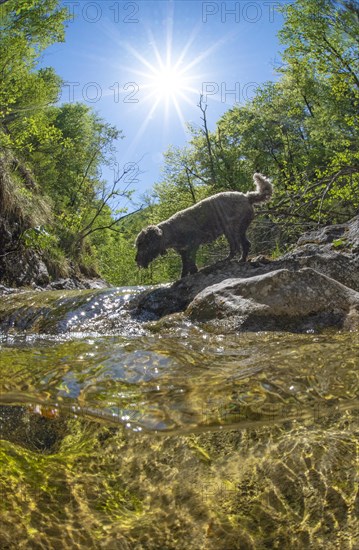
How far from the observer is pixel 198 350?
4574mm

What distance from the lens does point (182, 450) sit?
2.24 meters

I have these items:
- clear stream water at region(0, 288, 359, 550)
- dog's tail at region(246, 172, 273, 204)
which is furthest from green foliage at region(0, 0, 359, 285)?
clear stream water at region(0, 288, 359, 550)

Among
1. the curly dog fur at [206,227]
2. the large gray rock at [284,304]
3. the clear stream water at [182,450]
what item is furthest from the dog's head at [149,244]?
the clear stream water at [182,450]

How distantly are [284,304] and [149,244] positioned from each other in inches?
179

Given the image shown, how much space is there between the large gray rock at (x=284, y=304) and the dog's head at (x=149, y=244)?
3692 mm

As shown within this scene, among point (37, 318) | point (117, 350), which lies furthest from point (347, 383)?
point (37, 318)

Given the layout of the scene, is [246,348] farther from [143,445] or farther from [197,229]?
[197,229]

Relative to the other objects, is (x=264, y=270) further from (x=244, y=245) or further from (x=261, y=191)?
(x=261, y=191)

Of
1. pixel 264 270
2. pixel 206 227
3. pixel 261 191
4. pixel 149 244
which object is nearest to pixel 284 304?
pixel 264 270

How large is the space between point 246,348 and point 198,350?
1.69ft

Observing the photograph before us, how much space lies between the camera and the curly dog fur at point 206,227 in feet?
31.2

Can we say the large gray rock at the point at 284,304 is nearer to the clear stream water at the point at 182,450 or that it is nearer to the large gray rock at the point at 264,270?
the large gray rock at the point at 264,270

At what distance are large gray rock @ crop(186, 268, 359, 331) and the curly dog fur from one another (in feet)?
10.9

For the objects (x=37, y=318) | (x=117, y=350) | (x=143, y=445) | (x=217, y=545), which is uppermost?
(x=37, y=318)
